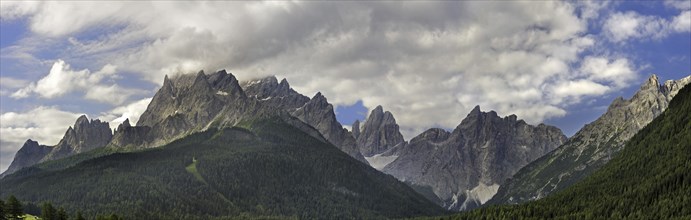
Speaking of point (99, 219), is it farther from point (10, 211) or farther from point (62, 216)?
point (10, 211)

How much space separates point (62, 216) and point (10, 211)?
13.5 m

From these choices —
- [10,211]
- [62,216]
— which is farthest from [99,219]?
[10,211]

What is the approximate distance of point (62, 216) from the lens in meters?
198

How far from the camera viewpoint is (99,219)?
7844 inches

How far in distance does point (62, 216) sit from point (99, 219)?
10.1 meters

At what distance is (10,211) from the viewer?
194 meters

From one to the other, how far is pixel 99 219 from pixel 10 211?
77.2 ft
